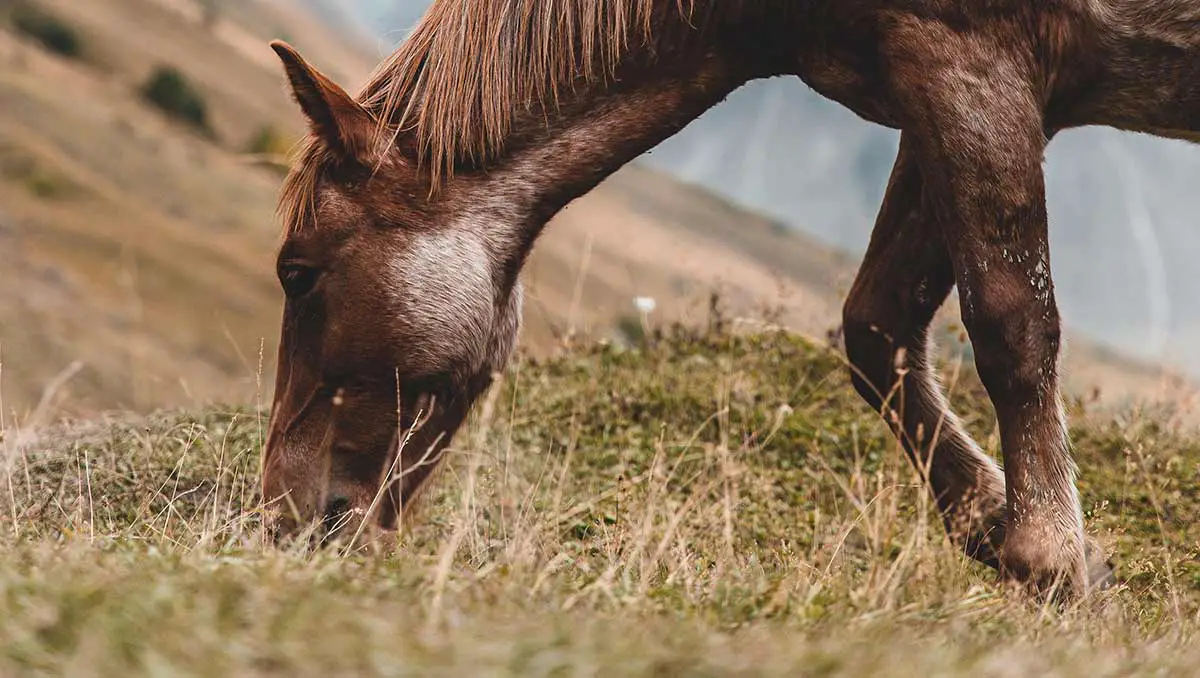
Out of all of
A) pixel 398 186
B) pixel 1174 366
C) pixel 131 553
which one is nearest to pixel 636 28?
pixel 398 186

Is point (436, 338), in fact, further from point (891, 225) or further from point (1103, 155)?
point (1103, 155)

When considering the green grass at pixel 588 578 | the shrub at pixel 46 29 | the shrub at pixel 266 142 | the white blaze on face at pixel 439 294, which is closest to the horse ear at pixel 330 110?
the white blaze on face at pixel 439 294

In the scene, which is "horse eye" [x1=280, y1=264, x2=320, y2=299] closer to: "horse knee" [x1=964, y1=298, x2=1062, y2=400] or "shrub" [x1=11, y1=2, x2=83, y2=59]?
"horse knee" [x1=964, y1=298, x2=1062, y2=400]

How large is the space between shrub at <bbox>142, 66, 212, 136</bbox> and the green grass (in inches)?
2595

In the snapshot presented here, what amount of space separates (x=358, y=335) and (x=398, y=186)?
0.52 metres

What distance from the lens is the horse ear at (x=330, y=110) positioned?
386 centimetres

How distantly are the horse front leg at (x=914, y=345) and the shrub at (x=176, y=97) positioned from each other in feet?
223

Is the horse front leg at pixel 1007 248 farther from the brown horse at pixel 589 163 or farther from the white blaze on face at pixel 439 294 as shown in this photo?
the white blaze on face at pixel 439 294

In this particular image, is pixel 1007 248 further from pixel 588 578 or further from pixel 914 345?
pixel 588 578

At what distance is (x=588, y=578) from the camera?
10.7ft

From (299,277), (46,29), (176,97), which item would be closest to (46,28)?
(46,29)

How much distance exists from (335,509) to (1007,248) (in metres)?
2.37

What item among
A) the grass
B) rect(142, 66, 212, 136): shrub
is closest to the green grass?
rect(142, 66, 212, 136): shrub

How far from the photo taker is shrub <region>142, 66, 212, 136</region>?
6675 cm
